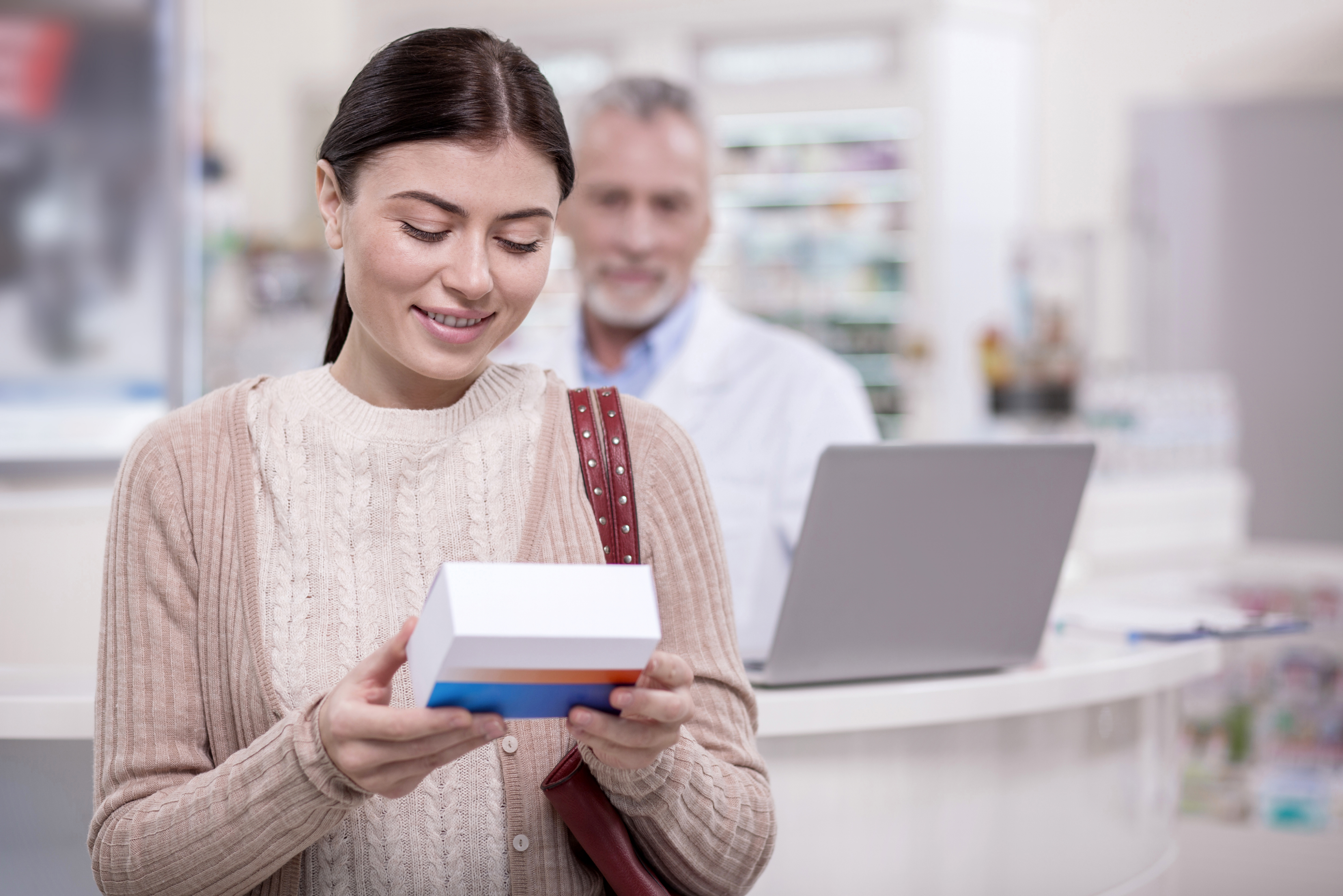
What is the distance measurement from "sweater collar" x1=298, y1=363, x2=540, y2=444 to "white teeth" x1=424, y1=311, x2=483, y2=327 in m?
0.13

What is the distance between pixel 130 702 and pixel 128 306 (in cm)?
188

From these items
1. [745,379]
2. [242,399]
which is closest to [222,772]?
[242,399]

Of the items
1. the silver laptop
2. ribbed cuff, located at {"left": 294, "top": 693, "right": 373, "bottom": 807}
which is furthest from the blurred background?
ribbed cuff, located at {"left": 294, "top": 693, "right": 373, "bottom": 807}

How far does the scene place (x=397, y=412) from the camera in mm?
1204

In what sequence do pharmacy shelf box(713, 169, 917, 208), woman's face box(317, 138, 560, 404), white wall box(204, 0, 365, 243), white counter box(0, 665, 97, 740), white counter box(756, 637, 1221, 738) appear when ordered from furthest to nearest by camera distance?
pharmacy shelf box(713, 169, 917, 208) < white wall box(204, 0, 365, 243) < white counter box(756, 637, 1221, 738) < white counter box(0, 665, 97, 740) < woman's face box(317, 138, 560, 404)

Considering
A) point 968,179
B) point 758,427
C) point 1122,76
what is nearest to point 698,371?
point 758,427

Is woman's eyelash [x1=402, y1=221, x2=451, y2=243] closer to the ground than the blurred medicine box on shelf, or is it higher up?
higher up

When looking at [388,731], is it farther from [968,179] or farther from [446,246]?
[968,179]

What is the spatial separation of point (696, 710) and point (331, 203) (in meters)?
0.54

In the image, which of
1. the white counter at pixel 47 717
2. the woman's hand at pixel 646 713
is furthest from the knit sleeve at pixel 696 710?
the white counter at pixel 47 717

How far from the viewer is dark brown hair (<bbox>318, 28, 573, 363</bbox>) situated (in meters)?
1.07

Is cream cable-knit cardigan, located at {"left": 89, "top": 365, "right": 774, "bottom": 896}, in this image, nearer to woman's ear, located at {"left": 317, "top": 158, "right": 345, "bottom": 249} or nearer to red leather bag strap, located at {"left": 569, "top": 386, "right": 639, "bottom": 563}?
red leather bag strap, located at {"left": 569, "top": 386, "right": 639, "bottom": 563}

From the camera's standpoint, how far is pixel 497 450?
3.97ft

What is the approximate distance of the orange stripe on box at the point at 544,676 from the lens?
84 cm
